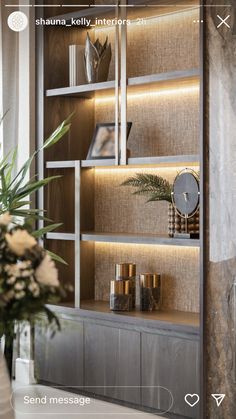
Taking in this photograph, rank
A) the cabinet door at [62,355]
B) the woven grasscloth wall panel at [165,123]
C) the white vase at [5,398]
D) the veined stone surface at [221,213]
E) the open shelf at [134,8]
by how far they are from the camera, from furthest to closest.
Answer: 1. the cabinet door at [62,355]
2. the woven grasscloth wall panel at [165,123]
3. the open shelf at [134,8]
4. the veined stone surface at [221,213]
5. the white vase at [5,398]

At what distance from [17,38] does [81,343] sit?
178 centimetres

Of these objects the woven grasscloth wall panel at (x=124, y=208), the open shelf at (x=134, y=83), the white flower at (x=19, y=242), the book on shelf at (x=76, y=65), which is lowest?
the white flower at (x=19, y=242)

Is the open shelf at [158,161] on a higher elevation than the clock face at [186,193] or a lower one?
higher

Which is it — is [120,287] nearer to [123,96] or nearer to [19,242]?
[123,96]

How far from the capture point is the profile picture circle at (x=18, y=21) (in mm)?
4758

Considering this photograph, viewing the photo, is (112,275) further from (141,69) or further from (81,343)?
(141,69)

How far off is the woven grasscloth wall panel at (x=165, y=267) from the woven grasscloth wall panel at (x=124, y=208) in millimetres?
108

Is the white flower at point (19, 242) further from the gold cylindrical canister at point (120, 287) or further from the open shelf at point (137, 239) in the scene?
the gold cylindrical canister at point (120, 287)

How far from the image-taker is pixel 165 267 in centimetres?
454

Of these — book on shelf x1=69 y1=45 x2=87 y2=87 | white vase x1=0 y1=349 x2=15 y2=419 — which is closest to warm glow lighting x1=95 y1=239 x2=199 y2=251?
book on shelf x1=69 y1=45 x2=87 y2=87

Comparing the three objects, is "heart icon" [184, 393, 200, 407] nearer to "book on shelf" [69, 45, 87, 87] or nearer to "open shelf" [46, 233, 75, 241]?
"open shelf" [46, 233, 75, 241]

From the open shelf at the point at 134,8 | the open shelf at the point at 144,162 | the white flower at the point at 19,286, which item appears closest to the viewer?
the white flower at the point at 19,286

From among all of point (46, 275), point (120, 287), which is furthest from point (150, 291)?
point (46, 275)

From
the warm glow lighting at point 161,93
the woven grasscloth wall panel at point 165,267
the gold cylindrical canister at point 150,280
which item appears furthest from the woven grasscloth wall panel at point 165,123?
the gold cylindrical canister at point 150,280
